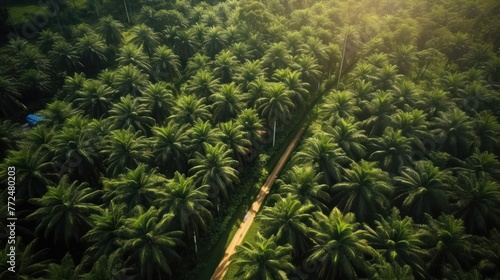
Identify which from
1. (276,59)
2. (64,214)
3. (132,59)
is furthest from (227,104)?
(64,214)

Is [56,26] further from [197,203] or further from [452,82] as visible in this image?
[452,82]

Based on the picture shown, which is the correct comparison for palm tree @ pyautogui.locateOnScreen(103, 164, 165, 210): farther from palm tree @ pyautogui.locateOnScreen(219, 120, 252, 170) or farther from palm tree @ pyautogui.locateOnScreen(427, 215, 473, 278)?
palm tree @ pyautogui.locateOnScreen(427, 215, 473, 278)

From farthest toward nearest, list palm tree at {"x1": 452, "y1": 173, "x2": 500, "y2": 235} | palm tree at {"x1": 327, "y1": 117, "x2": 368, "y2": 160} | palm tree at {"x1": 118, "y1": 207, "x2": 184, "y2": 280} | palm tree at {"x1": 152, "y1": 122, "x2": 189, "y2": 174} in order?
palm tree at {"x1": 327, "y1": 117, "x2": 368, "y2": 160}
palm tree at {"x1": 152, "y1": 122, "x2": 189, "y2": 174}
palm tree at {"x1": 452, "y1": 173, "x2": 500, "y2": 235}
palm tree at {"x1": 118, "y1": 207, "x2": 184, "y2": 280}

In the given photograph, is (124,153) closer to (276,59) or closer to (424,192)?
(276,59)

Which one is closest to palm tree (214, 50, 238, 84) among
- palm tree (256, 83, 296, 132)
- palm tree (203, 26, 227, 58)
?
palm tree (203, 26, 227, 58)

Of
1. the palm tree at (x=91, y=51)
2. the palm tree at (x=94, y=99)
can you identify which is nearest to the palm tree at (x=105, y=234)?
the palm tree at (x=94, y=99)

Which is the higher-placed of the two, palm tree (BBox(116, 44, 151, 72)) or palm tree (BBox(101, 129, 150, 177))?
palm tree (BBox(116, 44, 151, 72))

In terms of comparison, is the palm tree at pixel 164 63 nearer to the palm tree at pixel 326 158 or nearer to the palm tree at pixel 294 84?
the palm tree at pixel 294 84

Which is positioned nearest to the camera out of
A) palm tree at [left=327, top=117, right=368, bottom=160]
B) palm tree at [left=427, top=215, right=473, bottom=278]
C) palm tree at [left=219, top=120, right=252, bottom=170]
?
palm tree at [left=427, top=215, right=473, bottom=278]
